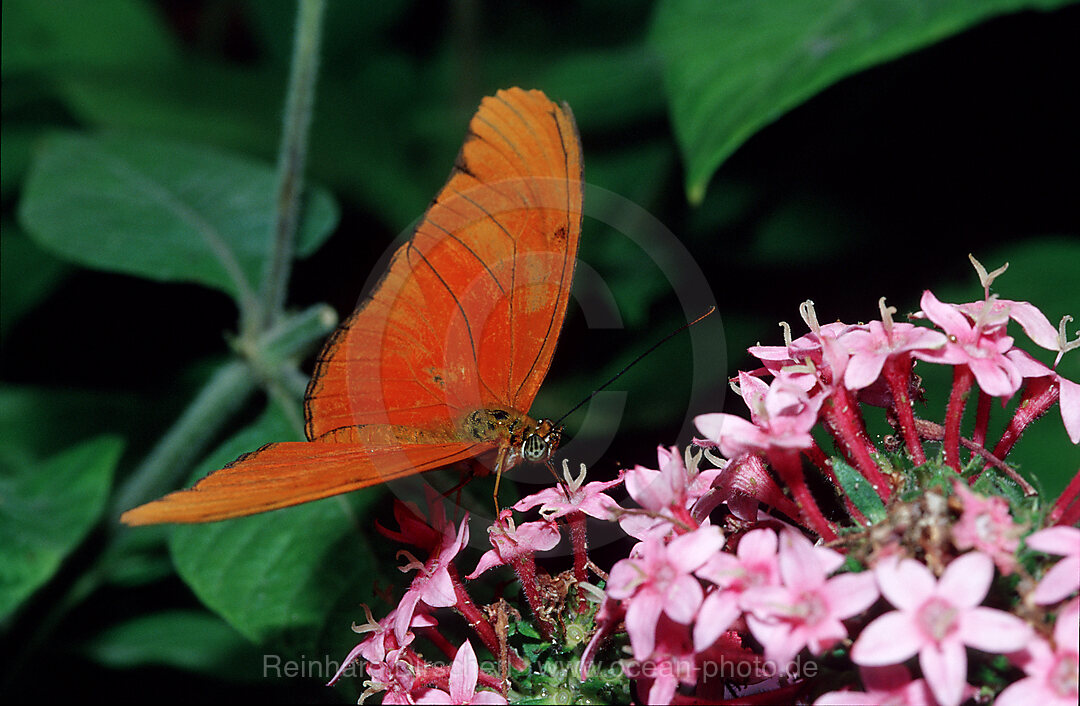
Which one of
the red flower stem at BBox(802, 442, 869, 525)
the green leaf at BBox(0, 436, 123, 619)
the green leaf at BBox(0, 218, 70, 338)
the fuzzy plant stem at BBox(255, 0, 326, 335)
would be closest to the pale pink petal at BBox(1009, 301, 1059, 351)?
the red flower stem at BBox(802, 442, 869, 525)

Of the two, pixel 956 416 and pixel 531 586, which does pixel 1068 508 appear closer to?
pixel 956 416

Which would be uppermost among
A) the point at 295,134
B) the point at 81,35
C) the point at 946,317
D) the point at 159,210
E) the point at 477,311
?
the point at 81,35

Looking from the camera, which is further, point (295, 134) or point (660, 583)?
point (295, 134)

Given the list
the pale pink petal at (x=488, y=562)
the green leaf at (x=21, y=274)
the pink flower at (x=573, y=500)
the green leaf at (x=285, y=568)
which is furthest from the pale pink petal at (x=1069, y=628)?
the green leaf at (x=21, y=274)

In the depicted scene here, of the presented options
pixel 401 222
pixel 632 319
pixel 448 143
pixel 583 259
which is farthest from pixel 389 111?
pixel 632 319

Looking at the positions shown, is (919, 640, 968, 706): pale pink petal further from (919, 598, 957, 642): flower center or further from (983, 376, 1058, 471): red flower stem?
(983, 376, 1058, 471): red flower stem

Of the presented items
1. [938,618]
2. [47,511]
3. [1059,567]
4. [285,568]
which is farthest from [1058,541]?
[47,511]

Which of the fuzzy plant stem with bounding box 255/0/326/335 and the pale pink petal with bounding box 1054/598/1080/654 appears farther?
the fuzzy plant stem with bounding box 255/0/326/335
